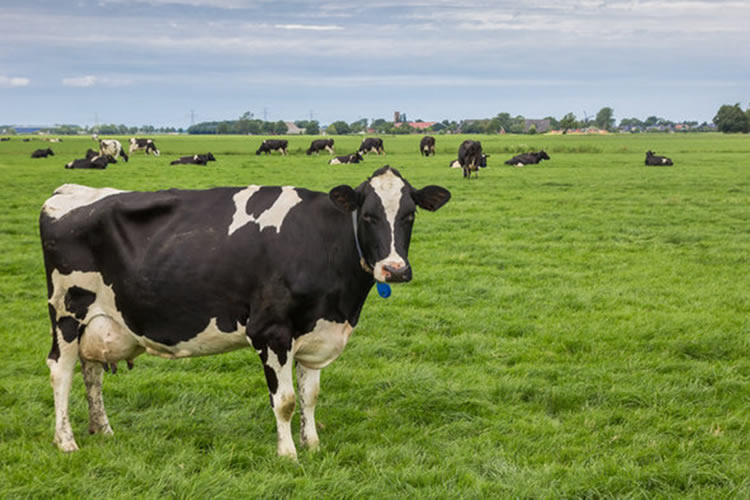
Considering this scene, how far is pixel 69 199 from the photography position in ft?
18.2

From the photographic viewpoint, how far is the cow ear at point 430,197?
5.14m

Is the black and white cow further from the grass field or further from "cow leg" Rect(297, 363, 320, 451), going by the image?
the grass field

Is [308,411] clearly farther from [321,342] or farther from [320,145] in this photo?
[320,145]

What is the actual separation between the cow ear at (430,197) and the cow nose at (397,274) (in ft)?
→ 2.27

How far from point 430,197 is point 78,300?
9.41ft

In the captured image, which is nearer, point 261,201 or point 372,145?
point 261,201

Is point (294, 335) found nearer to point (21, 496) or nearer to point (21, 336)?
point (21, 496)

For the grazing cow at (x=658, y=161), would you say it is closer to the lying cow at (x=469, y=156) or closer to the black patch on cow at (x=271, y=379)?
the lying cow at (x=469, y=156)

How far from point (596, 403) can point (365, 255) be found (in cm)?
283

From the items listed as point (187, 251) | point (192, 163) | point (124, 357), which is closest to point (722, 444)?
point (187, 251)

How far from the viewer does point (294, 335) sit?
5.12m

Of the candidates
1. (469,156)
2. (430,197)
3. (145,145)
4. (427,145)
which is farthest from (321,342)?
(145,145)

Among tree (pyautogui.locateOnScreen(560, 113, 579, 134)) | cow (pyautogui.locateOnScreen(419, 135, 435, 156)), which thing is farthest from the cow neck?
tree (pyautogui.locateOnScreen(560, 113, 579, 134))

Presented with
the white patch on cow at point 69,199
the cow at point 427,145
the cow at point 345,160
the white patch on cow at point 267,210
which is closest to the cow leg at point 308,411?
the white patch on cow at point 267,210
